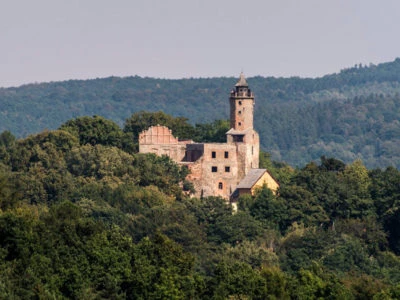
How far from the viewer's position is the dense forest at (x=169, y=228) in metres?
60.4

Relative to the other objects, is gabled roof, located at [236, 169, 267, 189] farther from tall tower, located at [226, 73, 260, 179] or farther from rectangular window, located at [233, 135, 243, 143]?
rectangular window, located at [233, 135, 243, 143]

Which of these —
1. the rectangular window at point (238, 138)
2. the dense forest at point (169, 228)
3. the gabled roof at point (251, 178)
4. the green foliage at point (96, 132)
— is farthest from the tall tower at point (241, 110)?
the green foliage at point (96, 132)

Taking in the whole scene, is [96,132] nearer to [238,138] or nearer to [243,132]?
[238,138]

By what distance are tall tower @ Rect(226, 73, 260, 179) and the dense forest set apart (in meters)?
2.75

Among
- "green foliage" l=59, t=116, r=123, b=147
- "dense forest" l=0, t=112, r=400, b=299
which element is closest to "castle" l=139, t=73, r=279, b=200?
"dense forest" l=0, t=112, r=400, b=299

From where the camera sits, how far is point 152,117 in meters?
105

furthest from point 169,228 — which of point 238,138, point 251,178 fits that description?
point 238,138

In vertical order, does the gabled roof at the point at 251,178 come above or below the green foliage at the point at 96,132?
below

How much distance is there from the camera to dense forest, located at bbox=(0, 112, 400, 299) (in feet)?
198

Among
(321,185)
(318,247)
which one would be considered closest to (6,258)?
(318,247)

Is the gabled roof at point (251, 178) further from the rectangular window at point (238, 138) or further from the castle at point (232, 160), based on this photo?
the rectangular window at point (238, 138)

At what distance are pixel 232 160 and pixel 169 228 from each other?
30.0 ft

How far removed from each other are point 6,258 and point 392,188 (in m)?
33.8

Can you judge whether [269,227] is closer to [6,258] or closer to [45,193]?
[45,193]
